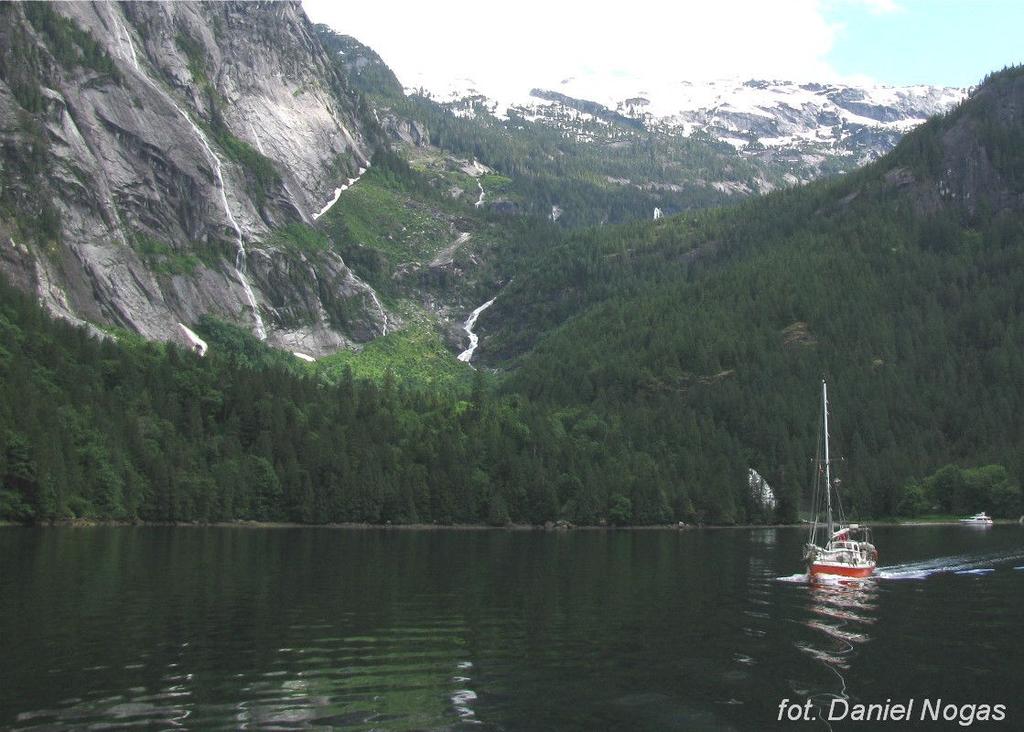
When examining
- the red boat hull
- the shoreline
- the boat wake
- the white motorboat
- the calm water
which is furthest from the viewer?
the white motorboat

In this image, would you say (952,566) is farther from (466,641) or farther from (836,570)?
(466,641)

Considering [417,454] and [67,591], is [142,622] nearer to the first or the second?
[67,591]

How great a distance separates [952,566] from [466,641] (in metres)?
59.1

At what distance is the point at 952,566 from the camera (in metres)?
87.4

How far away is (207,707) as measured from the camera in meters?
31.1

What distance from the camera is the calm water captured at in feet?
105

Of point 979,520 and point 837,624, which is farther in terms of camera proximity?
point 979,520

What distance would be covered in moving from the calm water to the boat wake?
127 centimetres

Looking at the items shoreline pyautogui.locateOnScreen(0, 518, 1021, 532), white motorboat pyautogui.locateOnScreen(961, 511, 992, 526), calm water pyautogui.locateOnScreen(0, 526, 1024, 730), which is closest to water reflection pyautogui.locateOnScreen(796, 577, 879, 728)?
calm water pyautogui.locateOnScreen(0, 526, 1024, 730)

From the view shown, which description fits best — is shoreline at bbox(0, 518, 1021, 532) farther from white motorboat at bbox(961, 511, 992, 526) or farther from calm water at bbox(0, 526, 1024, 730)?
calm water at bbox(0, 526, 1024, 730)

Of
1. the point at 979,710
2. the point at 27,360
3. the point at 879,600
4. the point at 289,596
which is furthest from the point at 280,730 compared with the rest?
Answer: the point at 27,360

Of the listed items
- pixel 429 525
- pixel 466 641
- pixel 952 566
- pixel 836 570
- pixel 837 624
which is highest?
pixel 429 525

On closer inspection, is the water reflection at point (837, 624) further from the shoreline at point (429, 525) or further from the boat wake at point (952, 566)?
the shoreline at point (429, 525)

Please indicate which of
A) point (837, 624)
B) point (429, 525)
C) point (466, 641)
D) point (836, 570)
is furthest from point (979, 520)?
point (466, 641)
